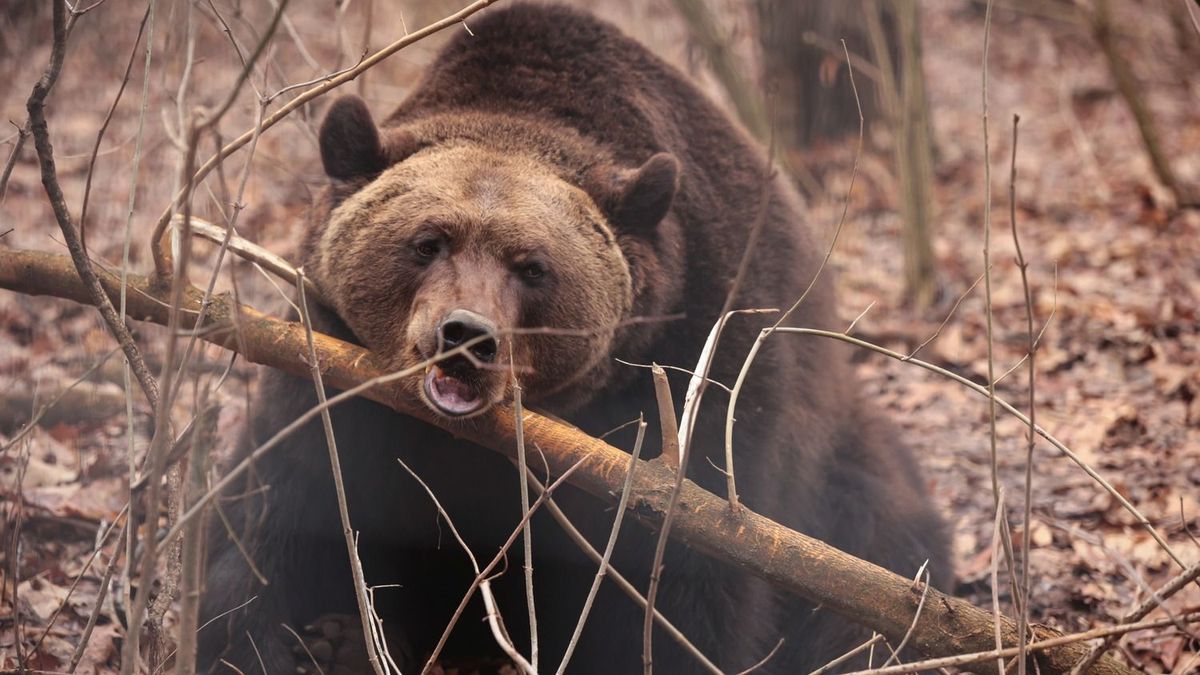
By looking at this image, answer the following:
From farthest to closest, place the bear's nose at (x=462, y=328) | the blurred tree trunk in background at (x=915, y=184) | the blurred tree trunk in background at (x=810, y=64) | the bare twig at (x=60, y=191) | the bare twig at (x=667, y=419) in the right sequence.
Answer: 1. the blurred tree trunk in background at (x=810, y=64)
2. the blurred tree trunk in background at (x=915, y=184)
3. the bear's nose at (x=462, y=328)
4. the bare twig at (x=667, y=419)
5. the bare twig at (x=60, y=191)

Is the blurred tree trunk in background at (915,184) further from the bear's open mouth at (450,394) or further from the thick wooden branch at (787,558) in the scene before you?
the bear's open mouth at (450,394)

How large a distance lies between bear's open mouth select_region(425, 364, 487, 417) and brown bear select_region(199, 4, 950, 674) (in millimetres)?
169

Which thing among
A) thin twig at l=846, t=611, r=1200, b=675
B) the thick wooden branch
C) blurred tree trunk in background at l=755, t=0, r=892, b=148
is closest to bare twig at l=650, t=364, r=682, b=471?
the thick wooden branch

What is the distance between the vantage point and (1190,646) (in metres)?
4.98

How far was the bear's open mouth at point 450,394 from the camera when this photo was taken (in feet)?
13.2

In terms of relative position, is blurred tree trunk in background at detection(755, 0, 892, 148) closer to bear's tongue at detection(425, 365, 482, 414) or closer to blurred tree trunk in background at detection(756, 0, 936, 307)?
blurred tree trunk in background at detection(756, 0, 936, 307)

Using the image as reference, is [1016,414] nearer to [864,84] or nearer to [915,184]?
[915,184]

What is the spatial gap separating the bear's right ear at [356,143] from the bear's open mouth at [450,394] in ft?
3.98

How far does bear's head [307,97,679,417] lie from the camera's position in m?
4.46

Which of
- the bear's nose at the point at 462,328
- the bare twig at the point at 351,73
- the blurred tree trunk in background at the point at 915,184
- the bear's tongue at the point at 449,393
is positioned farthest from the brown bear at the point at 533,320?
the blurred tree trunk in background at the point at 915,184

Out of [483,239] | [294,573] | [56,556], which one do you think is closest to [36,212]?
[56,556]

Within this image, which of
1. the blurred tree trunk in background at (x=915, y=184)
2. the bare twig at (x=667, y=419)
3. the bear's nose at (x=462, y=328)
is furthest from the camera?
the blurred tree trunk in background at (x=915, y=184)

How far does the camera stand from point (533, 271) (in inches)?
181

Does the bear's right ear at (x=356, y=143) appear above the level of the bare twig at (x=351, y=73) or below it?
below
